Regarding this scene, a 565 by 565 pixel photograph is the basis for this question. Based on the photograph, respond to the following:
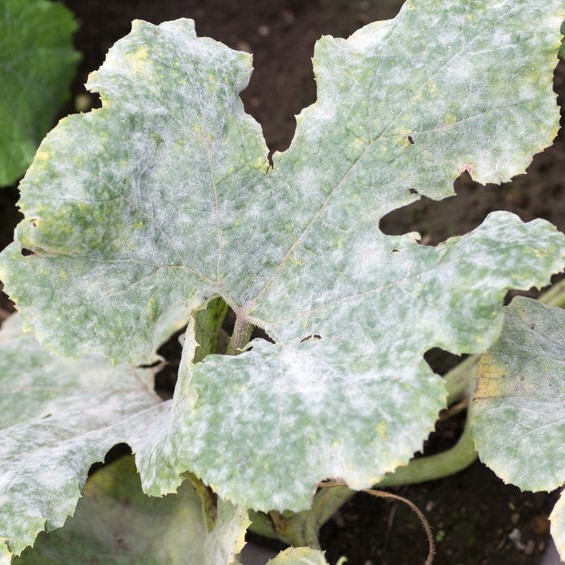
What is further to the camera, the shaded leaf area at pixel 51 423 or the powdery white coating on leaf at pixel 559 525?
the shaded leaf area at pixel 51 423

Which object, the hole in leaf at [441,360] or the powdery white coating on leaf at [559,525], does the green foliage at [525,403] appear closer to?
the powdery white coating on leaf at [559,525]

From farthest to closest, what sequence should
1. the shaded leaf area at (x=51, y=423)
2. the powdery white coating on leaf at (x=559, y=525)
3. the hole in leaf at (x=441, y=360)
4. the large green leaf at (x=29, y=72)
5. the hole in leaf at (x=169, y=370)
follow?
the large green leaf at (x=29, y=72) → the hole in leaf at (x=169, y=370) → the hole in leaf at (x=441, y=360) → the shaded leaf area at (x=51, y=423) → the powdery white coating on leaf at (x=559, y=525)

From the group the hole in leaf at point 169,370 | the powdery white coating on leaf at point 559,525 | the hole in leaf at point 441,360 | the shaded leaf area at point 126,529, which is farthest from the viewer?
the hole in leaf at point 169,370

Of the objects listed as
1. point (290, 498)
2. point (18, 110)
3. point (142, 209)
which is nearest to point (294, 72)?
point (18, 110)

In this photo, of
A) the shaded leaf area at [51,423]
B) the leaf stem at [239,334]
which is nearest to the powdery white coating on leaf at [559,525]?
the leaf stem at [239,334]

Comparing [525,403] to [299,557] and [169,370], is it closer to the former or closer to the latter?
[299,557]

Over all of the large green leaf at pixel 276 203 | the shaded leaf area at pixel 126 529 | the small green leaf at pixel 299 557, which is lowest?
the shaded leaf area at pixel 126 529

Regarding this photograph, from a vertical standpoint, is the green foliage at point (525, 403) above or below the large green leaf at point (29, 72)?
below

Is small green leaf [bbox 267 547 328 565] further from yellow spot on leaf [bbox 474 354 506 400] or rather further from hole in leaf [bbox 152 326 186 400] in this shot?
hole in leaf [bbox 152 326 186 400]
